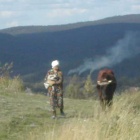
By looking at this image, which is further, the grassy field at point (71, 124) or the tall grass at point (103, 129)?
the grassy field at point (71, 124)

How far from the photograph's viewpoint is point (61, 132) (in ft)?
30.8

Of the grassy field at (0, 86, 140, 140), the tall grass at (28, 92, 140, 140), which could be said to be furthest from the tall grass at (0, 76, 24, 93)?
the tall grass at (28, 92, 140, 140)

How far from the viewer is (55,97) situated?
1512 cm

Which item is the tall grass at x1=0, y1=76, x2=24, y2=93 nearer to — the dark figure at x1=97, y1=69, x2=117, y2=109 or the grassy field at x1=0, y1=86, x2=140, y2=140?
the grassy field at x1=0, y1=86, x2=140, y2=140

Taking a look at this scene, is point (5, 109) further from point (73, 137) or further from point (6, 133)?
point (73, 137)

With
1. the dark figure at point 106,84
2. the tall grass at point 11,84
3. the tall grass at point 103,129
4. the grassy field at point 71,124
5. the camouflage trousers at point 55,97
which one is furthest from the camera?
the tall grass at point 11,84

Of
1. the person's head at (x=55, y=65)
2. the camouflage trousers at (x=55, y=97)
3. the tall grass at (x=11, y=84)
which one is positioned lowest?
the tall grass at (x=11, y=84)

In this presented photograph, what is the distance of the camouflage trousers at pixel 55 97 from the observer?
49.2 ft

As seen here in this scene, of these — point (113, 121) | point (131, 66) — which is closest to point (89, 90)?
point (113, 121)

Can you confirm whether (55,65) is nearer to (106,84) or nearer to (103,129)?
(106,84)

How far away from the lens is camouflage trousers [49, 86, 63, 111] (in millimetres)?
14984

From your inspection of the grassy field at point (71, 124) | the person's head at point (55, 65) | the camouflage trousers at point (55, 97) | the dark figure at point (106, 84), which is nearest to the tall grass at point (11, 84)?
the grassy field at point (71, 124)

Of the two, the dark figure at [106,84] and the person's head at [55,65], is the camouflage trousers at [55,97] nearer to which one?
the person's head at [55,65]

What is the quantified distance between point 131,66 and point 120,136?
173904mm
